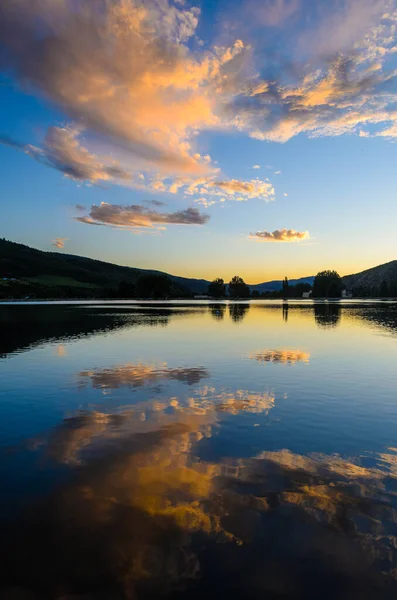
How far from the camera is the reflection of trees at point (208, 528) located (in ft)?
27.2

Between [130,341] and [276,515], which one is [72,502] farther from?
[130,341]

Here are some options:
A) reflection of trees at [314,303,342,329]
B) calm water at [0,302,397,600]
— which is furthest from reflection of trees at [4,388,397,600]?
reflection of trees at [314,303,342,329]

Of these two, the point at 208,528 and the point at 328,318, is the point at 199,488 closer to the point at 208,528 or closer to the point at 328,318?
the point at 208,528

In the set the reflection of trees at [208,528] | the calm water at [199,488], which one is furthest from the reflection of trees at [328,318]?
the reflection of trees at [208,528]

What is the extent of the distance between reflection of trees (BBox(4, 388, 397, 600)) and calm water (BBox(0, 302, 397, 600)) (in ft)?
0.13

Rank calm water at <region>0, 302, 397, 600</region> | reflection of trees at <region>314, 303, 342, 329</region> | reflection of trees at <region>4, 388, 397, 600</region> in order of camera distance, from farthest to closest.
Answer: reflection of trees at <region>314, 303, 342, 329</region> → calm water at <region>0, 302, 397, 600</region> → reflection of trees at <region>4, 388, 397, 600</region>

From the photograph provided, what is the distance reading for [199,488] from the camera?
12086mm

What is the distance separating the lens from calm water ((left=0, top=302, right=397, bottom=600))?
8.48 metres

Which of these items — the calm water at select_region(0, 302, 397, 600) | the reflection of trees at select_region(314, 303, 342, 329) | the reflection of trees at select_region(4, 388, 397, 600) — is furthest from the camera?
the reflection of trees at select_region(314, 303, 342, 329)

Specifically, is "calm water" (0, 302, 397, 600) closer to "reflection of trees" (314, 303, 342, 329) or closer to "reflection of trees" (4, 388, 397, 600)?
"reflection of trees" (4, 388, 397, 600)

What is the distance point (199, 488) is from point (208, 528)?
6.79ft

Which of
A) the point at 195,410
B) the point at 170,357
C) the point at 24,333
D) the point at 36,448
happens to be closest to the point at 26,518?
the point at 36,448

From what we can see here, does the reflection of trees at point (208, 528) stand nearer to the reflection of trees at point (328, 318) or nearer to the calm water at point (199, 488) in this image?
the calm water at point (199, 488)

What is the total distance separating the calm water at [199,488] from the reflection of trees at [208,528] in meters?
0.04
